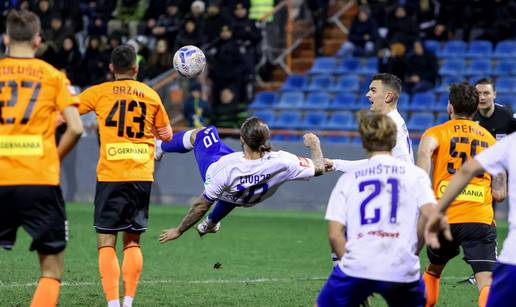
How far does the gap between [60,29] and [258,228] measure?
9.24m

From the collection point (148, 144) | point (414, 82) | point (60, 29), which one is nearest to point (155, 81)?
point (60, 29)

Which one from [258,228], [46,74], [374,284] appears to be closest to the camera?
[374,284]

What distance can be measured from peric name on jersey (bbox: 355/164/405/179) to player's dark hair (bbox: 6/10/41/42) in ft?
7.55

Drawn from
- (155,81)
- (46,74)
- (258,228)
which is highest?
(46,74)

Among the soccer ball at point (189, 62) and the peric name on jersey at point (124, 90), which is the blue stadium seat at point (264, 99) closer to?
the soccer ball at point (189, 62)

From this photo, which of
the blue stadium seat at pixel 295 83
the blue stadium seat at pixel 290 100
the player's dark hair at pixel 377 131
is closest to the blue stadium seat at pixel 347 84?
the blue stadium seat at pixel 290 100

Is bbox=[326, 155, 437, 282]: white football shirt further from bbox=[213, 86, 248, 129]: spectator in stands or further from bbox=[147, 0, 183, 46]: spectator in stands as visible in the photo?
bbox=[147, 0, 183, 46]: spectator in stands

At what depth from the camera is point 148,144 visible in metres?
8.38

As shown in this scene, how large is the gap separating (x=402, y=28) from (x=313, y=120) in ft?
8.55

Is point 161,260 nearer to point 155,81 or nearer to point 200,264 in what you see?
point 200,264

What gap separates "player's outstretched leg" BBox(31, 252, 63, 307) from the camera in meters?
6.56

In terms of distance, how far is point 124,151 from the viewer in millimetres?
8188

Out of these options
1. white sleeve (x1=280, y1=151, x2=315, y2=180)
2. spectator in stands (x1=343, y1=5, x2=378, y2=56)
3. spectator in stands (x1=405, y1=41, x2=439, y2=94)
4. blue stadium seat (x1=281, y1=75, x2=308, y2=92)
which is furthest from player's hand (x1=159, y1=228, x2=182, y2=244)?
blue stadium seat (x1=281, y1=75, x2=308, y2=92)

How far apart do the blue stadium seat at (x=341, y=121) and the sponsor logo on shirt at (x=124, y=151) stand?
38.6 ft
